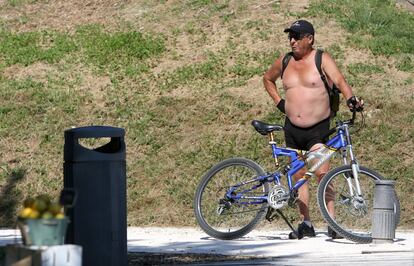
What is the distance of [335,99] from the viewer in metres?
Result: 11.4

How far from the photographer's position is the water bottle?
11.3 meters

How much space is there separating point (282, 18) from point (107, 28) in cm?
305

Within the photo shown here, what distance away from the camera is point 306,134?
11367 millimetres

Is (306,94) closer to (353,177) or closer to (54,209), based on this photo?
(353,177)

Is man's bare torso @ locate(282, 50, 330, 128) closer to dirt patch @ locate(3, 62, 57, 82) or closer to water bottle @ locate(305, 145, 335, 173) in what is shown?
water bottle @ locate(305, 145, 335, 173)

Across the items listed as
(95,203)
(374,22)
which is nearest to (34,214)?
(95,203)

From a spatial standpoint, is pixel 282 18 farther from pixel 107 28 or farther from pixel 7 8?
pixel 7 8

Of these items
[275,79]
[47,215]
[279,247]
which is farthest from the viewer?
[275,79]

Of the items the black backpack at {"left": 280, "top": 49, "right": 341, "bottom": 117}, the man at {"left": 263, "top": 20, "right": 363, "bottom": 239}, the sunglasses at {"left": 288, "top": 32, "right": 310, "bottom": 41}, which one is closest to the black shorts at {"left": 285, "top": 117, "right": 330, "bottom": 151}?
the man at {"left": 263, "top": 20, "right": 363, "bottom": 239}

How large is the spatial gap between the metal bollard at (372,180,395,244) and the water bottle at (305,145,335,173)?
659 millimetres

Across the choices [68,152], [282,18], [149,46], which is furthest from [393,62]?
[68,152]

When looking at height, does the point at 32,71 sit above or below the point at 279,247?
above

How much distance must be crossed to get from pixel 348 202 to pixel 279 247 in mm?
1149

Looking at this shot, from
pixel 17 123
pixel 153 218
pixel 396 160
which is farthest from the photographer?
pixel 17 123
